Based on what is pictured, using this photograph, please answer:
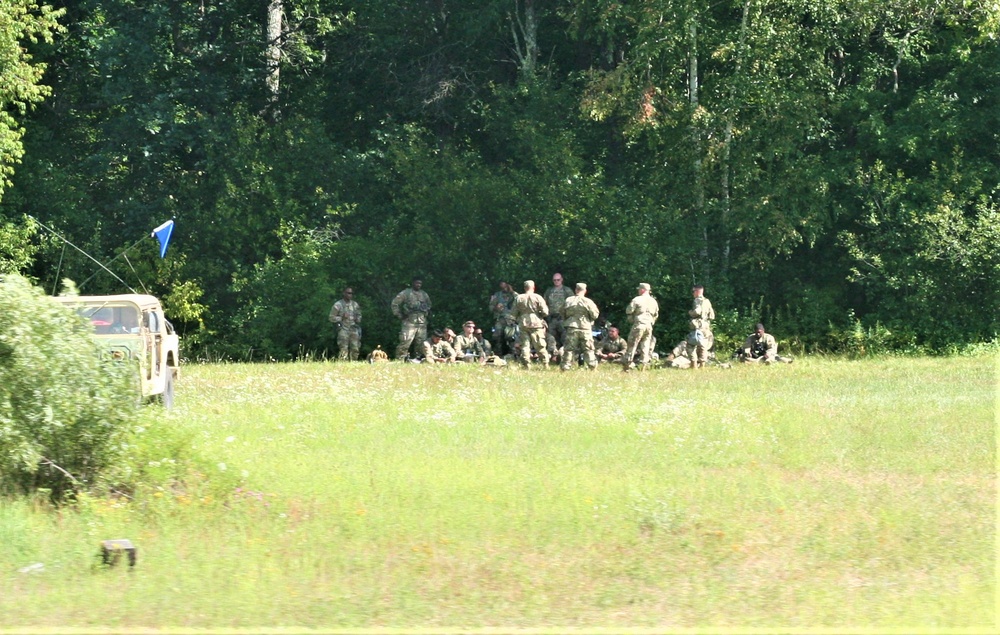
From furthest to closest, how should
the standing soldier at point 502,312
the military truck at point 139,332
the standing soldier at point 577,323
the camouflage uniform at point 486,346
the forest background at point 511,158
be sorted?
the forest background at point 511,158, the standing soldier at point 502,312, the camouflage uniform at point 486,346, the standing soldier at point 577,323, the military truck at point 139,332

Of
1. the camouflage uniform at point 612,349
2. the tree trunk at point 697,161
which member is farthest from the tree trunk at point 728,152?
the camouflage uniform at point 612,349

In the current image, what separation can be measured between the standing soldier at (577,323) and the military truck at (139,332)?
8.82 metres

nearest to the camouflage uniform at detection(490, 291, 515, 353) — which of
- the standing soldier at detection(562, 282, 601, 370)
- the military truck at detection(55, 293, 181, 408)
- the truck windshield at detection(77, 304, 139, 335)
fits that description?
the standing soldier at detection(562, 282, 601, 370)

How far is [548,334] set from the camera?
30547 millimetres

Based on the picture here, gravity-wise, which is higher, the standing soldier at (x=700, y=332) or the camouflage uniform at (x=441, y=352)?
the standing soldier at (x=700, y=332)

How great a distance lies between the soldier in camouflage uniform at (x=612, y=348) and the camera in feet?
96.3

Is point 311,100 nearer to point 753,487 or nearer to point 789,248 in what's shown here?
point 789,248

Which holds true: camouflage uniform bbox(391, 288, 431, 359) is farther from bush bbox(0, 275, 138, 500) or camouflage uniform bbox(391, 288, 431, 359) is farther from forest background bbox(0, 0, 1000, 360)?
bush bbox(0, 275, 138, 500)

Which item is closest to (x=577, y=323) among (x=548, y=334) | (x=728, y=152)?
(x=548, y=334)

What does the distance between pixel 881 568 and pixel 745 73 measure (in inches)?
870

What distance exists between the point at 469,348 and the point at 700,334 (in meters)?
4.99

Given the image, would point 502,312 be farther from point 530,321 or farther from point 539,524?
point 539,524

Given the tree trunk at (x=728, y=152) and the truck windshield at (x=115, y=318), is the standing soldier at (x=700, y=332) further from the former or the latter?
the truck windshield at (x=115, y=318)

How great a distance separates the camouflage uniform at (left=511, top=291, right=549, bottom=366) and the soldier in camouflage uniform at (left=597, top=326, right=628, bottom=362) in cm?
173
